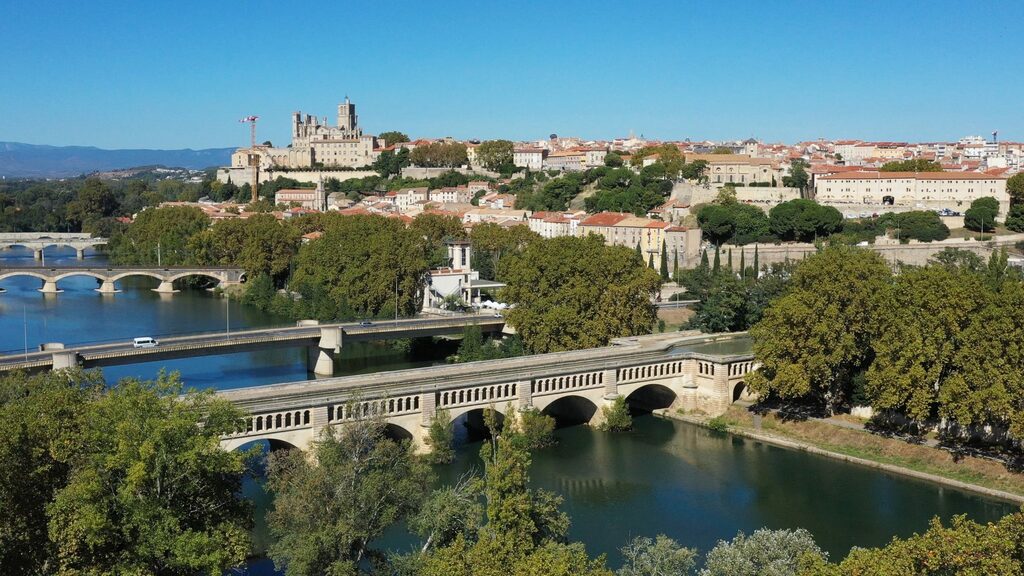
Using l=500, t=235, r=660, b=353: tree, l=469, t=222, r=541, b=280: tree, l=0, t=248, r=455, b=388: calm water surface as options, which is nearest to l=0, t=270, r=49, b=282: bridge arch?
l=0, t=248, r=455, b=388: calm water surface

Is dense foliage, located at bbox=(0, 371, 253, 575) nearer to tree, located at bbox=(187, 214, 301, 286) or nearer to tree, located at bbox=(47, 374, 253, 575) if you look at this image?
tree, located at bbox=(47, 374, 253, 575)

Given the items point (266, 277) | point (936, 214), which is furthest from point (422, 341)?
point (936, 214)

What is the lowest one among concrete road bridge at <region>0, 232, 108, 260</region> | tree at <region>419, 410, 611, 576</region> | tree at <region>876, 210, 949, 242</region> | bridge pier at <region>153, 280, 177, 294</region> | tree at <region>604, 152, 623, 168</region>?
bridge pier at <region>153, 280, 177, 294</region>

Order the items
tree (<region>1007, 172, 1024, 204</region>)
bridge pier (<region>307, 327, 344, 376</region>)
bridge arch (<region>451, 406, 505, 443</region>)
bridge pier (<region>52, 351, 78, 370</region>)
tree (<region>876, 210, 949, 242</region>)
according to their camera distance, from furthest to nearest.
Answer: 1. tree (<region>1007, 172, 1024, 204</region>)
2. tree (<region>876, 210, 949, 242</region>)
3. bridge pier (<region>307, 327, 344, 376</region>)
4. bridge pier (<region>52, 351, 78, 370</region>)
5. bridge arch (<region>451, 406, 505, 443</region>)

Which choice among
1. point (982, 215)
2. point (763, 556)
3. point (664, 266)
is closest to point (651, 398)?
point (763, 556)

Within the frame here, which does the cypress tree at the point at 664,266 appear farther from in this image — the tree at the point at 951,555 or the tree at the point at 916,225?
the tree at the point at 951,555

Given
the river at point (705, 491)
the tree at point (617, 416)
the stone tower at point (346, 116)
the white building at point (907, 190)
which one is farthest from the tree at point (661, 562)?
the stone tower at point (346, 116)
